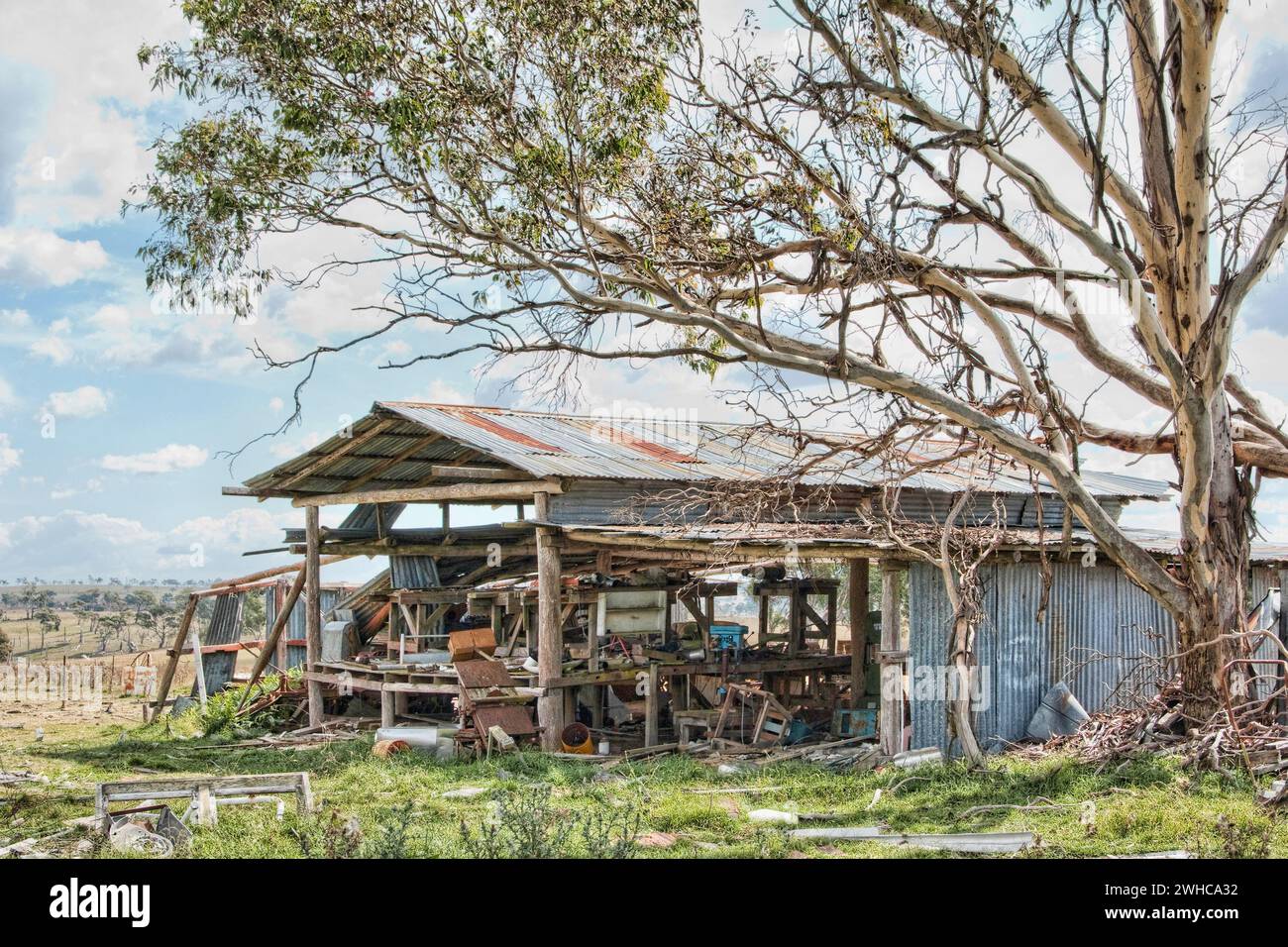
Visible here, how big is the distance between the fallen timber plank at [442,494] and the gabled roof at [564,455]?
26 cm

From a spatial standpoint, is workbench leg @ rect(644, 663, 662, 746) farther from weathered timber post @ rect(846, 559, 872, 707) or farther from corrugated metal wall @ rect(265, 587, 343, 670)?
corrugated metal wall @ rect(265, 587, 343, 670)

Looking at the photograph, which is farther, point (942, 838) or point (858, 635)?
point (858, 635)

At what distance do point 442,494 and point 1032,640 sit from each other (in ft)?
29.8

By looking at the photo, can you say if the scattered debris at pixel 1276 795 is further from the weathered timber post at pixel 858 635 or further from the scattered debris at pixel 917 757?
the weathered timber post at pixel 858 635

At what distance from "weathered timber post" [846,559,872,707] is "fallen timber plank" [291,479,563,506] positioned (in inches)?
217

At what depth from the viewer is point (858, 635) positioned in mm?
18312

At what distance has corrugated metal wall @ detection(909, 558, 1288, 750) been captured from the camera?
585 inches

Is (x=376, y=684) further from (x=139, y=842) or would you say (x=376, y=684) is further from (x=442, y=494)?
(x=139, y=842)

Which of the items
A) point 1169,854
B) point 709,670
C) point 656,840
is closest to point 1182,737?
point 1169,854

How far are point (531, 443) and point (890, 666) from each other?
6184 mm

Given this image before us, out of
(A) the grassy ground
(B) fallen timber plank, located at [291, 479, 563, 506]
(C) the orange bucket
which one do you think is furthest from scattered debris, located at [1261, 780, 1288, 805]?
(B) fallen timber plank, located at [291, 479, 563, 506]

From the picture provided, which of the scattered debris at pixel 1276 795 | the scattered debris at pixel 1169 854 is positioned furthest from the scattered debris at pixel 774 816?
the scattered debris at pixel 1276 795
